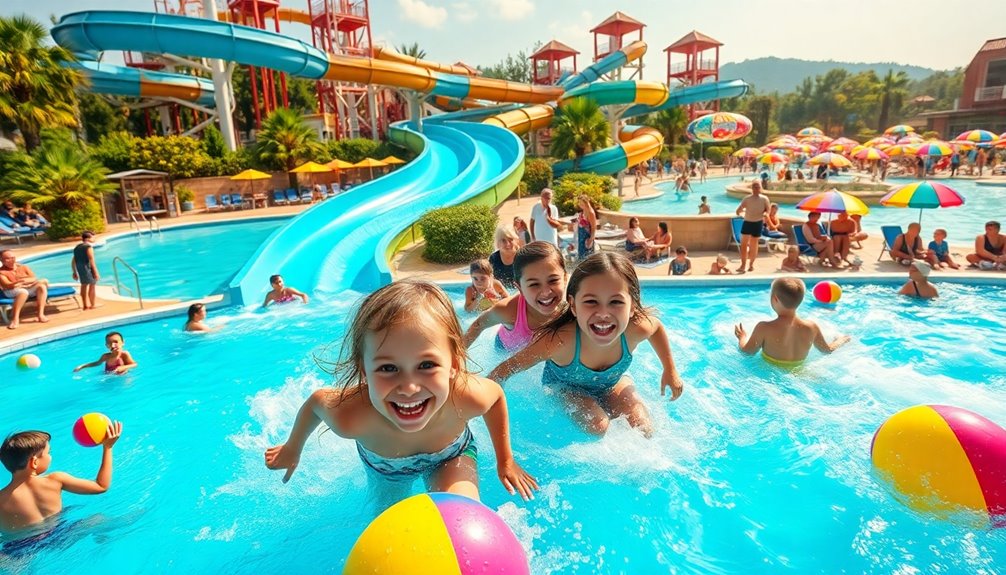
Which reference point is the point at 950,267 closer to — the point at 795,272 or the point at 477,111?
the point at 795,272

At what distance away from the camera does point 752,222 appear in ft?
29.2

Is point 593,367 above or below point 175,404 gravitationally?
above

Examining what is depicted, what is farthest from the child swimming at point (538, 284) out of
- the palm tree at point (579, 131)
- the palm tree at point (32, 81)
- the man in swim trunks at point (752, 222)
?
the palm tree at point (579, 131)

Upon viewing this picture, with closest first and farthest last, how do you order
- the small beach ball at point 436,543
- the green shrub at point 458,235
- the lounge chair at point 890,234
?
the small beach ball at point 436,543 < the lounge chair at point 890,234 < the green shrub at point 458,235

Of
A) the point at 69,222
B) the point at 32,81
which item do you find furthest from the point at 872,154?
the point at 32,81

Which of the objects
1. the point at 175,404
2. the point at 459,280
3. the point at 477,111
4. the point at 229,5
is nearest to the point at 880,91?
the point at 477,111

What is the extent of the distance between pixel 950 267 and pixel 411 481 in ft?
30.8

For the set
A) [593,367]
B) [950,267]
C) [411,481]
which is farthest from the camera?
[950,267]

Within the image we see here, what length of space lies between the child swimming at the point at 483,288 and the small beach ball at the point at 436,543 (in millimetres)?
3644

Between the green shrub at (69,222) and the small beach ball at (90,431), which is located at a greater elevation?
the green shrub at (69,222)

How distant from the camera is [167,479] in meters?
3.99

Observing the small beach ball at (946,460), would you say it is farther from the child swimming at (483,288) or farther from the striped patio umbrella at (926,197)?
the striped patio umbrella at (926,197)

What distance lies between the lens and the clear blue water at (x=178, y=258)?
10391 mm

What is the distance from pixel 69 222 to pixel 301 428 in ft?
56.5
